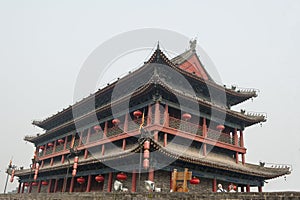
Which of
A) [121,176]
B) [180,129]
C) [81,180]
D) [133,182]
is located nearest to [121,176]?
[121,176]

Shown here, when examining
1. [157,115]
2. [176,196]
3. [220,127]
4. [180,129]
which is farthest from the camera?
[220,127]

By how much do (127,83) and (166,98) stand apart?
4167 mm

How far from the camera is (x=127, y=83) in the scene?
1942cm

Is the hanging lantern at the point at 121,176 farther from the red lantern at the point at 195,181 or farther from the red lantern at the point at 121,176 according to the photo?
the red lantern at the point at 195,181

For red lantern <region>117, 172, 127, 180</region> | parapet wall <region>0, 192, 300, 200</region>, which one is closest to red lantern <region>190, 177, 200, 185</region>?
red lantern <region>117, 172, 127, 180</region>

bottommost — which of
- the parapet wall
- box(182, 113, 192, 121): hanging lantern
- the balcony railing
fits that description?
the parapet wall

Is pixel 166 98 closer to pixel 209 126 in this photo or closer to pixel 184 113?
pixel 184 113

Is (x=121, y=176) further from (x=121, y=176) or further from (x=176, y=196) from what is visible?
(x=176, y=196)

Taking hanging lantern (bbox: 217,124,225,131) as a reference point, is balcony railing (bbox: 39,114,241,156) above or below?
below

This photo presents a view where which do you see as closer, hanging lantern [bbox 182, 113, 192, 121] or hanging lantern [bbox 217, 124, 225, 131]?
hanging lantern [bbox 182, 113, 192, 121]

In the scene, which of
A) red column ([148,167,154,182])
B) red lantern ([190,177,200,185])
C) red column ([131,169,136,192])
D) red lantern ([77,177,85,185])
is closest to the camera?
red column ([148,167,154,182])

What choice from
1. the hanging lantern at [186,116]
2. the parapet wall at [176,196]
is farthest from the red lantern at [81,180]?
the hanging lantern at [186,116]

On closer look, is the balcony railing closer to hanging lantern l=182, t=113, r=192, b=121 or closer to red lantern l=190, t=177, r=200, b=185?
hanging lantern l=182, t=113, r=192, b=121

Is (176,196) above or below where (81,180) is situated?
below
